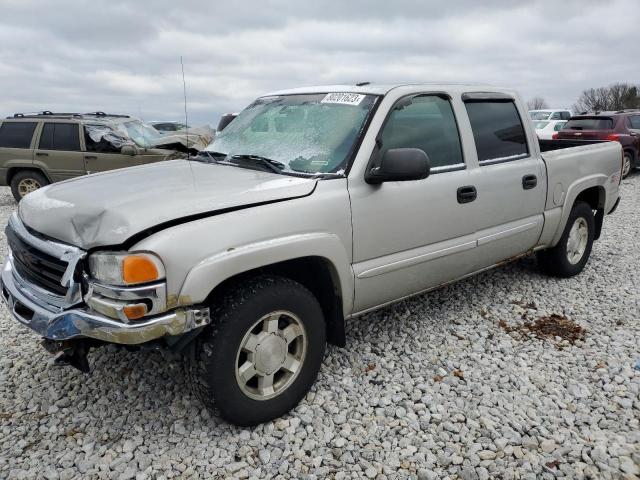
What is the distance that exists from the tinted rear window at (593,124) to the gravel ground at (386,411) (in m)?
9.43

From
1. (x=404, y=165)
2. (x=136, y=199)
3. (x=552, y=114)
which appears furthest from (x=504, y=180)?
(x=552, y=114)

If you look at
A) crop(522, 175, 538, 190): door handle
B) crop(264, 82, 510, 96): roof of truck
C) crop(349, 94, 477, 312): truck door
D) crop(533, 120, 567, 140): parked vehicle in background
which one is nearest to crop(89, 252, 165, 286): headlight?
crop(349, 94, 477, 312): truck door

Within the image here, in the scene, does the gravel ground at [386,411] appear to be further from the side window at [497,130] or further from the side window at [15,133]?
the side window at [15,133]

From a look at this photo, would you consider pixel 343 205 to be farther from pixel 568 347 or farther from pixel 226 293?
pixel 568 347

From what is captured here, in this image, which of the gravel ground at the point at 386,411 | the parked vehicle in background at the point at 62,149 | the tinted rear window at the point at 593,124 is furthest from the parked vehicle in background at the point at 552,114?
the gravel ground at the point at 386,411

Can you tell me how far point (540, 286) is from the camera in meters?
4.80

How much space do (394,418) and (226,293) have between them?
1.22 m

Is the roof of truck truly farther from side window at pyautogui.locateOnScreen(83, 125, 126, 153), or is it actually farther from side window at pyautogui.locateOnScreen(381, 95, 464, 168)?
side window at pyautogui.locateOnScreen(83, 125, 126, 153)

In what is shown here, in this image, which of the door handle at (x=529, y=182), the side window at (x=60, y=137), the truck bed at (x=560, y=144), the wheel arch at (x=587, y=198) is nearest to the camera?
the door handle at (x=529, y=182)

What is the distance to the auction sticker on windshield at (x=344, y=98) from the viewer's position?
3227mm

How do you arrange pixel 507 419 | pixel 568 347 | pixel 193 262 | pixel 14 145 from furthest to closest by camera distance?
pixel 14 145 → pixel 568 347 → pixel 507 419 → pixel 193 262

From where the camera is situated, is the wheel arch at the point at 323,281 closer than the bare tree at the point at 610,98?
Yes

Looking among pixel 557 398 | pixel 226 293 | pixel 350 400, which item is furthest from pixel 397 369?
pixel 226 293

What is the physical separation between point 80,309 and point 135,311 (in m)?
0.33
